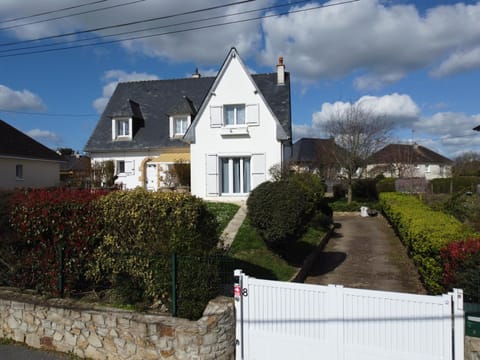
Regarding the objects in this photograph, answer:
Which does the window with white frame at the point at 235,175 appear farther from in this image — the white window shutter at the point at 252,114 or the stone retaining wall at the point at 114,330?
the stone retaining wall at the point at 114,330

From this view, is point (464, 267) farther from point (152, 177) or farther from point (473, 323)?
point (152, 177)

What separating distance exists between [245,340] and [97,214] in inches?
140

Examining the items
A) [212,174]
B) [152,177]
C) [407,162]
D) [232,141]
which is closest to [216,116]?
[232,141]

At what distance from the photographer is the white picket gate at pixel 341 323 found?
459cm

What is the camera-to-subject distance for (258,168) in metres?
20.3

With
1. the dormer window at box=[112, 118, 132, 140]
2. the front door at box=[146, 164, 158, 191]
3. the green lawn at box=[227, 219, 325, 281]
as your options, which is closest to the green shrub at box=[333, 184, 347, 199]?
the front door at box=[146, 164, 158, 191]

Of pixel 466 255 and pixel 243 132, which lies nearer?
pixel 466 255

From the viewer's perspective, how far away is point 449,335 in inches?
178

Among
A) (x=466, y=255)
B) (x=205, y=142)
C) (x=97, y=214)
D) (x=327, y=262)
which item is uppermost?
(x=205, y=142)

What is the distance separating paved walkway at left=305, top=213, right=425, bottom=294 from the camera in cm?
981

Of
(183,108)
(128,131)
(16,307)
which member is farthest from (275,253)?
(128,131)

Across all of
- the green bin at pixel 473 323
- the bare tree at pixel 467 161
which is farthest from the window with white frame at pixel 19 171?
the bare tree at pixel 467 161

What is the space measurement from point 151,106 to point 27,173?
431 inches

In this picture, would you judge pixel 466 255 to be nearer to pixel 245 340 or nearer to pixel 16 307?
pixel 245 340
